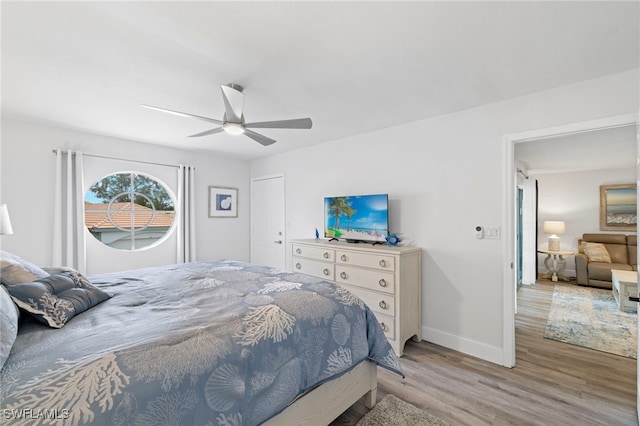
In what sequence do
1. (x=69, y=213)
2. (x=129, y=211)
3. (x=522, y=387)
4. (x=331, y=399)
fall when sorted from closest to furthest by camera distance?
(x=331, y=399), (x=522, y=387), (x=69, y=213), (x=129, y=211)

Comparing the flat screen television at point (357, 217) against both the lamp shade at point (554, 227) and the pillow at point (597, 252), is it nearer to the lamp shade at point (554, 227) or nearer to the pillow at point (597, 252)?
the pillow at point (597, 252)

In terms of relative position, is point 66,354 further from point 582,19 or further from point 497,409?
point 582,19

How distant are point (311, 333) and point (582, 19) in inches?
90.2

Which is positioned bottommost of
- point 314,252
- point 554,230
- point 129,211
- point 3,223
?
point 314,252

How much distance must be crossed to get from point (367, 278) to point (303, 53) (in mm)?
2153

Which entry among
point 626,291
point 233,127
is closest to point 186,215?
point 233,127

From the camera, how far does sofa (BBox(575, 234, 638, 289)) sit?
492cm

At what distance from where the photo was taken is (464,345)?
280 centimetres

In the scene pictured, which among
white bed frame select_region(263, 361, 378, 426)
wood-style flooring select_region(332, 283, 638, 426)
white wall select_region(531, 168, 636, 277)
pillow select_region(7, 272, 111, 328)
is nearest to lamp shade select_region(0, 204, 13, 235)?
pillow select_region(7, 272, 111, 328)

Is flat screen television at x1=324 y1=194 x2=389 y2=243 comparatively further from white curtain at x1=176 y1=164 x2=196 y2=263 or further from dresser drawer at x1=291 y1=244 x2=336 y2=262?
white curtain at x1=176 y1=164 x2=196 y2=263

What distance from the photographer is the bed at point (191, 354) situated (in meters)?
0.92

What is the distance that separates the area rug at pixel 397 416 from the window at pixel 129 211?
12.4 feet

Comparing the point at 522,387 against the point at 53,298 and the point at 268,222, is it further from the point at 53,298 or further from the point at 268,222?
the point at 268,222

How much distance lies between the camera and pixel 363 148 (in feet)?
12.0
